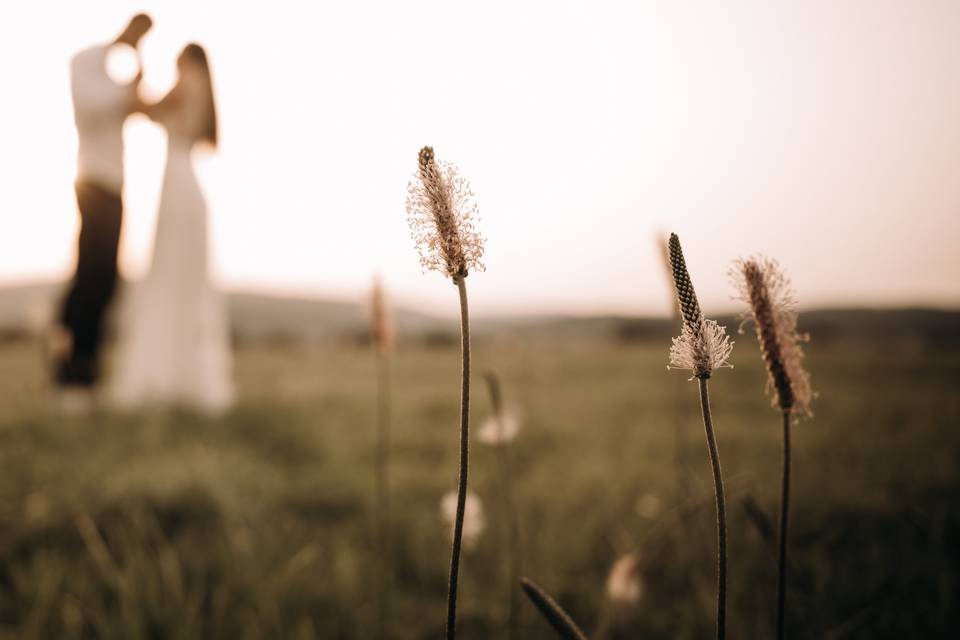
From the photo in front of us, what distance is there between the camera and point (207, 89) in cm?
Answer: 725

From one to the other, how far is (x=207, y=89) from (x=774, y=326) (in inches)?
310

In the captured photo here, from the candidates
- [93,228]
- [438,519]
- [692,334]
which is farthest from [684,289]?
[93,228]

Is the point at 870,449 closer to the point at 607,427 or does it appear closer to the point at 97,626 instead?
the point at 607,427

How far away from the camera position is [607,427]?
5883mm

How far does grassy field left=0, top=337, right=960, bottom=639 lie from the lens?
204 centimetres

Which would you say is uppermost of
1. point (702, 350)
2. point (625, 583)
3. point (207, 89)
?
point (207, 89)

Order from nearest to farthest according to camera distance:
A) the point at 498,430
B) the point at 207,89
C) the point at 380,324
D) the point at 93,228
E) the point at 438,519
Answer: the point at 498,430 < the point at 380,324 < the point at 438,519 < the point at 93,228 < the point at 207,89

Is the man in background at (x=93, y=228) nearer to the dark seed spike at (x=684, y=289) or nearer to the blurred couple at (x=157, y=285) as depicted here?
the blurred couple at (x=157, y=285)

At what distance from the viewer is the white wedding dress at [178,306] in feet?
22.6

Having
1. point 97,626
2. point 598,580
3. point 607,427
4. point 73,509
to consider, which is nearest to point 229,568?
point 97,626

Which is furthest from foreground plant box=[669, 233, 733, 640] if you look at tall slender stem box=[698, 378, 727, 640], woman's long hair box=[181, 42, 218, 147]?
woman's long hair box=[181, 42, 218, 147]

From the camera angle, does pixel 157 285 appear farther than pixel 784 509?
Yes

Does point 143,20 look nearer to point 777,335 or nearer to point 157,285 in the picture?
point 777,335

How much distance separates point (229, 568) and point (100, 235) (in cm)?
577
